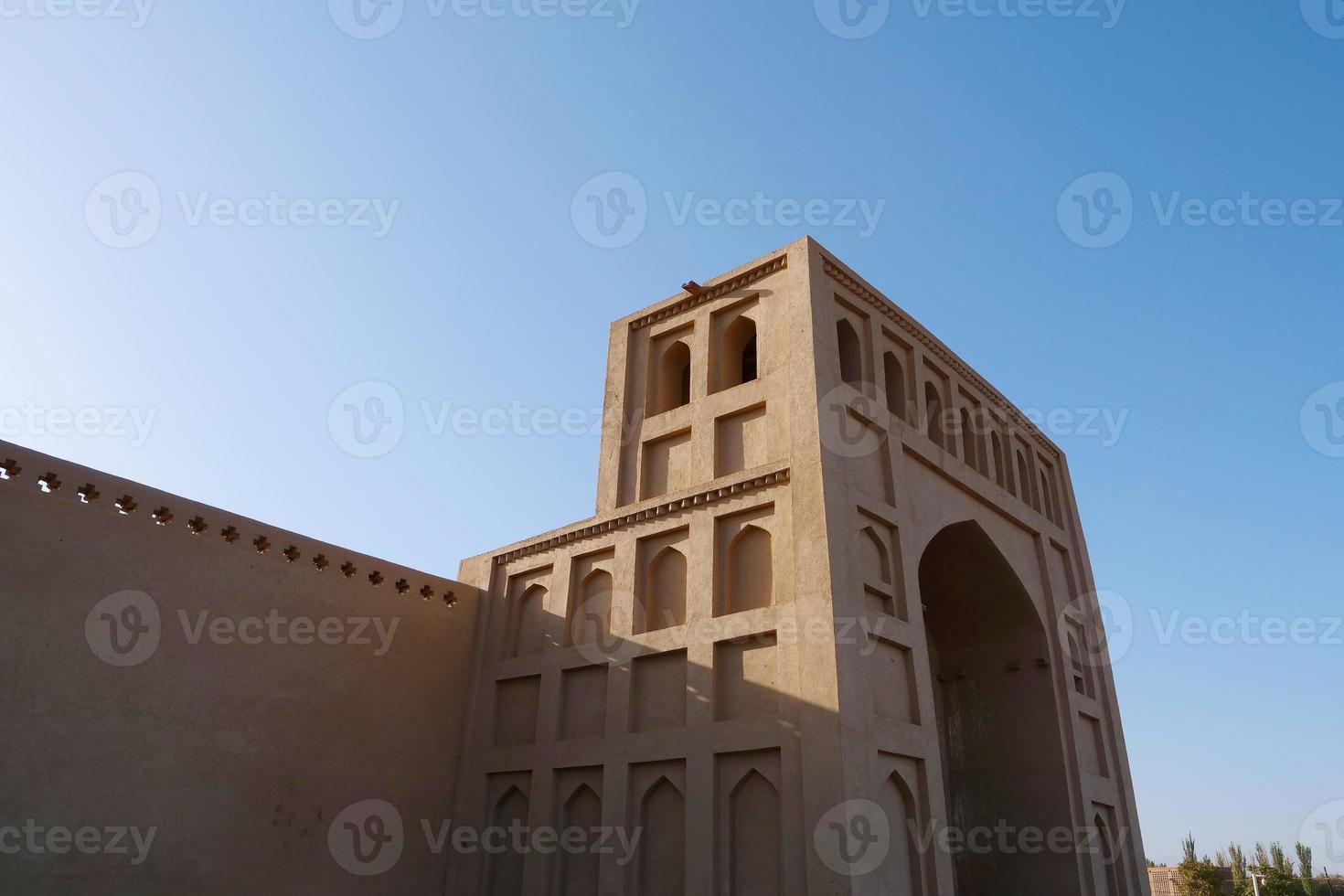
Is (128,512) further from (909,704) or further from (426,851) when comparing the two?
(909,704)

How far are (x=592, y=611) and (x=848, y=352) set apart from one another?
466cm

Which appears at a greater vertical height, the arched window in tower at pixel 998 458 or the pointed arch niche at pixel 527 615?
the arched window in tower at pixel 998 458

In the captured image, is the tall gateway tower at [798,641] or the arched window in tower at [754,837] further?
the tall gateway tower at [798,641]

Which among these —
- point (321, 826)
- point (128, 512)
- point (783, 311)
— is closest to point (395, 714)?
point (321, 826)

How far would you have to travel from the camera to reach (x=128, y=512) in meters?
9.51

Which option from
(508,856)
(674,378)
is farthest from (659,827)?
(674,378)

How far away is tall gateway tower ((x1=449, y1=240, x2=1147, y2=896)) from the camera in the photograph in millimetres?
9344

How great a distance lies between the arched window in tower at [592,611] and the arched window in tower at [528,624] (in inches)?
23.2

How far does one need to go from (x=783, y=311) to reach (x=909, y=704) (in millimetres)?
4858

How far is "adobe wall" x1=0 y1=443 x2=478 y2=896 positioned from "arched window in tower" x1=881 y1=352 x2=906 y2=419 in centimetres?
687

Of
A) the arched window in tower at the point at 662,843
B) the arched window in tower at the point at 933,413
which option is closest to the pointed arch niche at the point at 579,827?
the arched window in tower at the point at 662,843

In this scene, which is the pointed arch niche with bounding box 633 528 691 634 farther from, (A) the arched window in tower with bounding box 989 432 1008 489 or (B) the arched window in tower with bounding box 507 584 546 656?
(A) the arched window in tower with bounding box 989 432 1008 489

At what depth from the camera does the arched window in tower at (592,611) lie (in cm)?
1170

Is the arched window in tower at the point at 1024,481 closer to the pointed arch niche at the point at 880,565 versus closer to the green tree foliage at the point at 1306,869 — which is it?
the pointed arch niche at the point at 880,565
